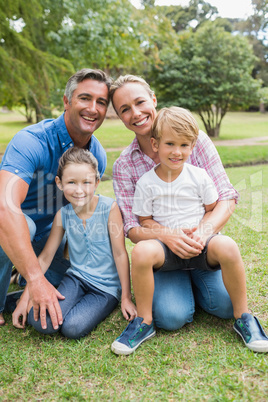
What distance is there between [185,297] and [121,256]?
445 millimetres

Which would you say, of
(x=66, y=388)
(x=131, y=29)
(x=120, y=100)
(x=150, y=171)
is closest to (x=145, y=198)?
→ (x=150, y=171)

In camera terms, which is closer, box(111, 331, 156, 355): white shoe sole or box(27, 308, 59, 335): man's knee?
box(111, 331, 156, 355): white shoe sole

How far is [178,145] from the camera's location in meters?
2.02

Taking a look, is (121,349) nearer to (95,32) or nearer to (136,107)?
(136,107)

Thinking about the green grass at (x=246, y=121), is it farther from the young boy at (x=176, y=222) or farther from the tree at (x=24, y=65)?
the young boy at (x=176, y=222)

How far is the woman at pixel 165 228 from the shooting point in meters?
1.99

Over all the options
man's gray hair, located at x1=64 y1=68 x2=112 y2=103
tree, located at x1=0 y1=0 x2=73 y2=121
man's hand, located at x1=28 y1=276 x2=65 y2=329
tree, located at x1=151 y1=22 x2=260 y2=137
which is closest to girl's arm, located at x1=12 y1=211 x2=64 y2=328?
man's hand, located at x1=28 y1=276 x2=65 y2=329

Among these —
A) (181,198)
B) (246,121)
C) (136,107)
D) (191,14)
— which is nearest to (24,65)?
(136,107)

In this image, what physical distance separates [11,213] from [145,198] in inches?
29.4

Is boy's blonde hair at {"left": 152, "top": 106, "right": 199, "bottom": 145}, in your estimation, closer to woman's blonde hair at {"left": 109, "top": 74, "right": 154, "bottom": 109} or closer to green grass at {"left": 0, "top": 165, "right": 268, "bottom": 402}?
woman's blonde hair at {"left": 109, "top": 74, "right": 154, "bottom": 109}

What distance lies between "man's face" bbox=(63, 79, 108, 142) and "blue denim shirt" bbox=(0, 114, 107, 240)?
0.09 metres

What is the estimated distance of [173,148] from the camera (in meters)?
2.02

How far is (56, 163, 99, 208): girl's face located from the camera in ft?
7.01

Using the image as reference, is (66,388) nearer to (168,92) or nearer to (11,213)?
(11,213)
